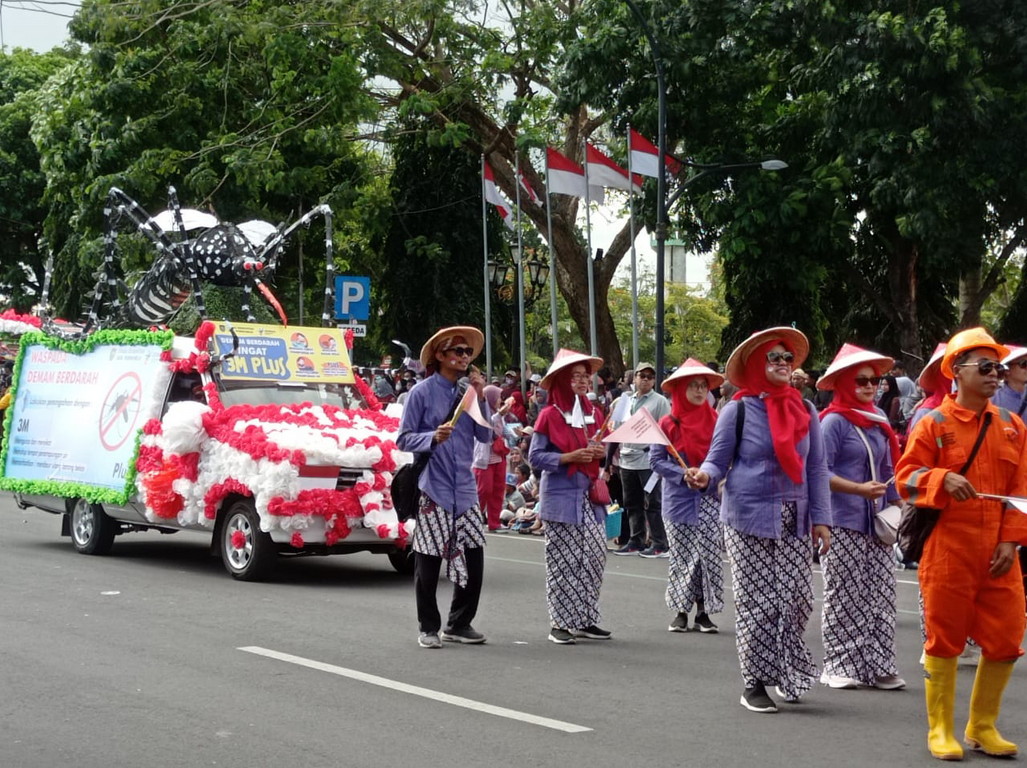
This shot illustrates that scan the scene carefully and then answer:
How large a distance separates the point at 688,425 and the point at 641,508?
4.61 meters

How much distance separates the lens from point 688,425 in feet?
35.3

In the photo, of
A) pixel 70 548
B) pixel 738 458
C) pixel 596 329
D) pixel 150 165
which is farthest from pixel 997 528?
pixel 150 165

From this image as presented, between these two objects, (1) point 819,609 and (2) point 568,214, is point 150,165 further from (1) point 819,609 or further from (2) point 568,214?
(1) point 819,609

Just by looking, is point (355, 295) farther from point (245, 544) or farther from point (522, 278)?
point (245, 544)

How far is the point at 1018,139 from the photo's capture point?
20016mm

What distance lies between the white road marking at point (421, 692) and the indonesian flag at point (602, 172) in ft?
49.6

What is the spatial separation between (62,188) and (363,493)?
22454 millimetres

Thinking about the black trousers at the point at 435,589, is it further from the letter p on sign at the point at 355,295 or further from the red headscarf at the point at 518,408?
the letter p on sign at the point at 355,295

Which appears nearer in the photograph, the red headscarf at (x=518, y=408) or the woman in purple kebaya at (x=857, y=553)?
the woman in purple kebaya at (x=857, y=553)

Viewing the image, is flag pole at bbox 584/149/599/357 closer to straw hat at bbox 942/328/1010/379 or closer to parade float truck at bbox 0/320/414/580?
parade float truck at bbox 0/320/414/580

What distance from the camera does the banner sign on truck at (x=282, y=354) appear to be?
12.8 metres

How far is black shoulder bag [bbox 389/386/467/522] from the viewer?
9125mm

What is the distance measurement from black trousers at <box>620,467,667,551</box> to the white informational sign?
4.95m

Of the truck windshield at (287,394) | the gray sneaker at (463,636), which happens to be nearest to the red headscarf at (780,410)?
the gray sneaker at (463,636)
